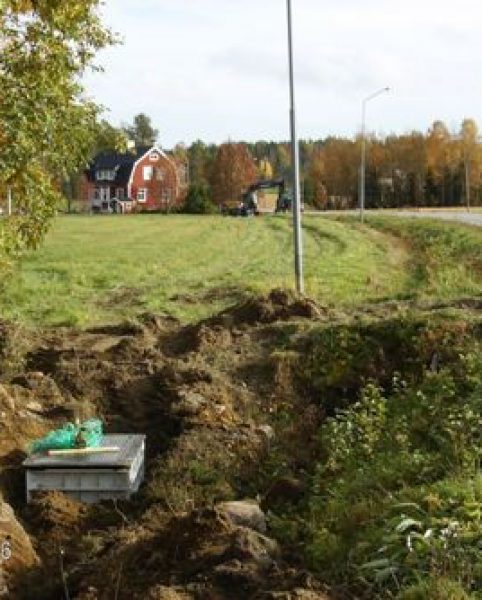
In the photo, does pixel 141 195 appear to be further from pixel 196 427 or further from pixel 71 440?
pixel 71 440

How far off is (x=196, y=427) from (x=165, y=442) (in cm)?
35

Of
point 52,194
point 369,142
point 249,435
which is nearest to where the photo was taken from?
point 249,435

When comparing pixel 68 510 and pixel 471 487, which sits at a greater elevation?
pixel 471 487

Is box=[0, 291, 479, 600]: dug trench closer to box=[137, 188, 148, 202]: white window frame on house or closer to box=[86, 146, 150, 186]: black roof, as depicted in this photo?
box=[137, 188, 148, 202]: white window frame on house

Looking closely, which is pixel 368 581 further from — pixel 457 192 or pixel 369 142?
pixel 369 142

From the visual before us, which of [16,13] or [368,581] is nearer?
[368,581]

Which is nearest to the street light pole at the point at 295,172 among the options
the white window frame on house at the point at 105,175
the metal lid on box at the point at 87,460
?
the metal lid on box at the point at 87,460

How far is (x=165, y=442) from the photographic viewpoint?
8734 mm

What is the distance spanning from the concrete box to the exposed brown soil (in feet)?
0.45

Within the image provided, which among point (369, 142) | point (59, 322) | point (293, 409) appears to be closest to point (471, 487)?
point (293, 409)

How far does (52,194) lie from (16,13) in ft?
6.81

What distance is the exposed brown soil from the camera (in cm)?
550

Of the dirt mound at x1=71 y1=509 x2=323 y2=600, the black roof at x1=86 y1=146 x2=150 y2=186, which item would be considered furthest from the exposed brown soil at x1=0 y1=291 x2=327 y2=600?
the black roof at x1=86 y1=146 x2=150 y2=186

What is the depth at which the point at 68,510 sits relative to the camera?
24.1 feet
